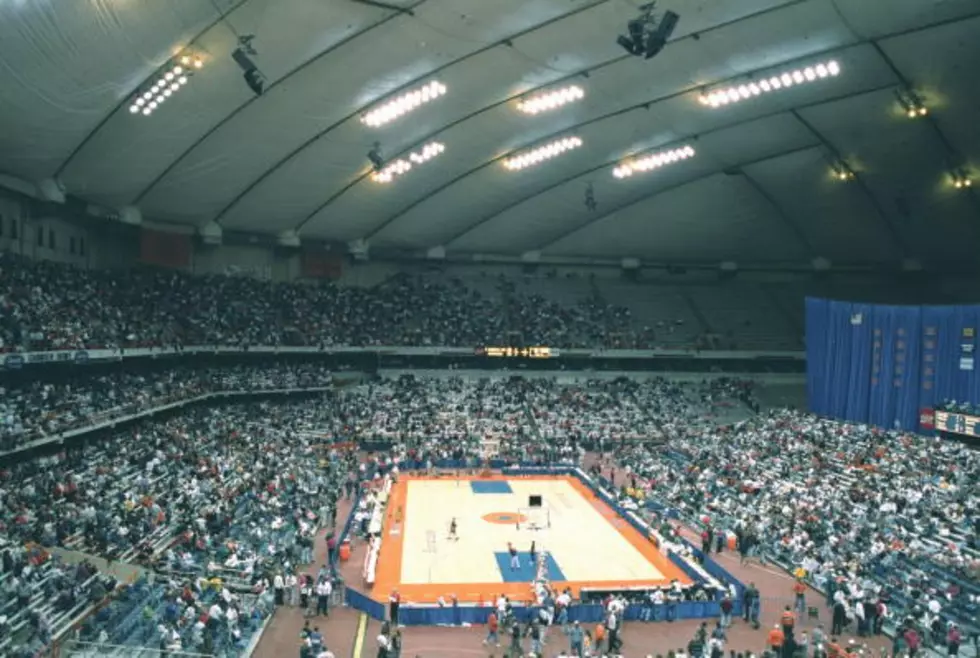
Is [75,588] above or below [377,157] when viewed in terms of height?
below

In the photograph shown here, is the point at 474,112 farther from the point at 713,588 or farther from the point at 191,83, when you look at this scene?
the point at 713,588

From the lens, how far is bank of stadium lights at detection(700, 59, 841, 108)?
35125mm

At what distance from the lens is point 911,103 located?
3944 centimetres

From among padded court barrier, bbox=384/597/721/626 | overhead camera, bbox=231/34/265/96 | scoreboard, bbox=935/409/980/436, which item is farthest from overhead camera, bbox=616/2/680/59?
scoreboard, bbox=935/409/980/436

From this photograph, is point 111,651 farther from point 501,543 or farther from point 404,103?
point 404,103

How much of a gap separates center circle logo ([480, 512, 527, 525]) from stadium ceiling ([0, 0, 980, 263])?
18149mm

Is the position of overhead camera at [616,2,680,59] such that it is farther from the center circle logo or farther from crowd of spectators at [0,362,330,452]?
crowd of spectators at [0,362,330,452]

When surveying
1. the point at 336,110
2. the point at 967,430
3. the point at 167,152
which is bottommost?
the point at 967,430

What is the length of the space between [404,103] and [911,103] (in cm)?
2334

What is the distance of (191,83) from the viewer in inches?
1217

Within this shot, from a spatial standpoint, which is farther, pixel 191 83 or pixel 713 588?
pixel 191 83

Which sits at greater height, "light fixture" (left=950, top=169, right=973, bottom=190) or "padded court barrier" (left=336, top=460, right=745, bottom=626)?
"light fixture" (left=950, top=169, right=973, bottom=190)

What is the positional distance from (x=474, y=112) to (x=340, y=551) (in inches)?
839

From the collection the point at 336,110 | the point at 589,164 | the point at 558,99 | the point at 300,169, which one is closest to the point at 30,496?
the point at 336,110
